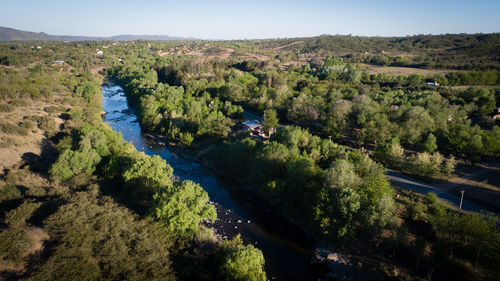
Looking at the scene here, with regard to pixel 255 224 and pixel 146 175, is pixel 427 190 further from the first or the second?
pixel 146 175

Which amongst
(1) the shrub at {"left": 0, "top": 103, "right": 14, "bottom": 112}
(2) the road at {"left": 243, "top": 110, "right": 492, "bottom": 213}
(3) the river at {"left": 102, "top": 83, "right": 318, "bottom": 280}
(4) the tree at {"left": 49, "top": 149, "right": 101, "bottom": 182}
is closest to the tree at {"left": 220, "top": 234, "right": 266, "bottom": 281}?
(3) the river at {"left": 102, "top": 83, "right": 318, "bottom": 280}

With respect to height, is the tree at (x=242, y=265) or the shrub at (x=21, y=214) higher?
the shrub at (x=21, y=214)

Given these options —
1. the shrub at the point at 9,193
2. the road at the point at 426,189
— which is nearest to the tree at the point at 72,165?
the shrub at the point at 9,193

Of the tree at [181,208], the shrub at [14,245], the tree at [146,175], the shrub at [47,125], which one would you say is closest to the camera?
the shrub at [14,245]

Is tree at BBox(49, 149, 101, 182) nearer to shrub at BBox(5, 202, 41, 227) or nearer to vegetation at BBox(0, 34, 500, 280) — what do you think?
vegetation at BBox(0, 34, 500, 280)

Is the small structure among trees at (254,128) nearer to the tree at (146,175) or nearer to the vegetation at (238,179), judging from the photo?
the vegetation at (238,179)

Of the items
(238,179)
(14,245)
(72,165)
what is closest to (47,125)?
(72,165)

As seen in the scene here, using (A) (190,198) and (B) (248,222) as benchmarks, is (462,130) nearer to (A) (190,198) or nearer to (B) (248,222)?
(B) (248,222)
